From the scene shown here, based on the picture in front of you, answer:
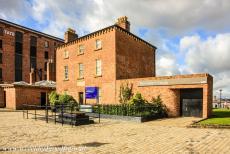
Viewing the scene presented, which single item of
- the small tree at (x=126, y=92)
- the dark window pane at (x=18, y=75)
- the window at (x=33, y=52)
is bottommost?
the small tree at (x=126, y=92)

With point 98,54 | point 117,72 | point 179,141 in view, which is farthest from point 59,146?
point 98,54

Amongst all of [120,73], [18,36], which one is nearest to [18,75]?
[18,36]

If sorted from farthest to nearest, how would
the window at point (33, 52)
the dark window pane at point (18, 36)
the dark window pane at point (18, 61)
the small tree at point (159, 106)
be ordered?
the window at point (33, 52), the dark window pane at point (18, 61), the dark window pane at point (18, 36), the small tree at point (159, 106)

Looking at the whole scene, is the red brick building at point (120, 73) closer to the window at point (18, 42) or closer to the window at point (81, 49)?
the window at point (81, 49)

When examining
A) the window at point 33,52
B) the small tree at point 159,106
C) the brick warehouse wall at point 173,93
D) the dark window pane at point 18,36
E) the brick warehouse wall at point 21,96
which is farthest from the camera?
the window at point 33,52

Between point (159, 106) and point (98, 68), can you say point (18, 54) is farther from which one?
point (159, 106)

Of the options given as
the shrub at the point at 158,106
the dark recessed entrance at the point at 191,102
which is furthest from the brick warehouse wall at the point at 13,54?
the dark recessed entrance at the point at 191,102

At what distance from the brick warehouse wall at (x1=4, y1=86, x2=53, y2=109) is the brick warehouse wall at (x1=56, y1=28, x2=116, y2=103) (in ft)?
14.8

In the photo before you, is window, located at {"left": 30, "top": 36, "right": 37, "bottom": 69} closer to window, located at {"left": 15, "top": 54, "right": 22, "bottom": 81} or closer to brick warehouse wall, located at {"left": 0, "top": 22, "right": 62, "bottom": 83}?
brick warehouse wall, located at {"left": 0, "top": 22, "right": 62, "bottom": 83}

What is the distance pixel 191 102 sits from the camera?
774 inches

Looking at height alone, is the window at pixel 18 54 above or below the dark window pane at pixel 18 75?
above

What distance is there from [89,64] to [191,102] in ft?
42.9

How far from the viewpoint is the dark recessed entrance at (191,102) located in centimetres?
1919

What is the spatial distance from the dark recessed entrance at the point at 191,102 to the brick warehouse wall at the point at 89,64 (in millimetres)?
7599
